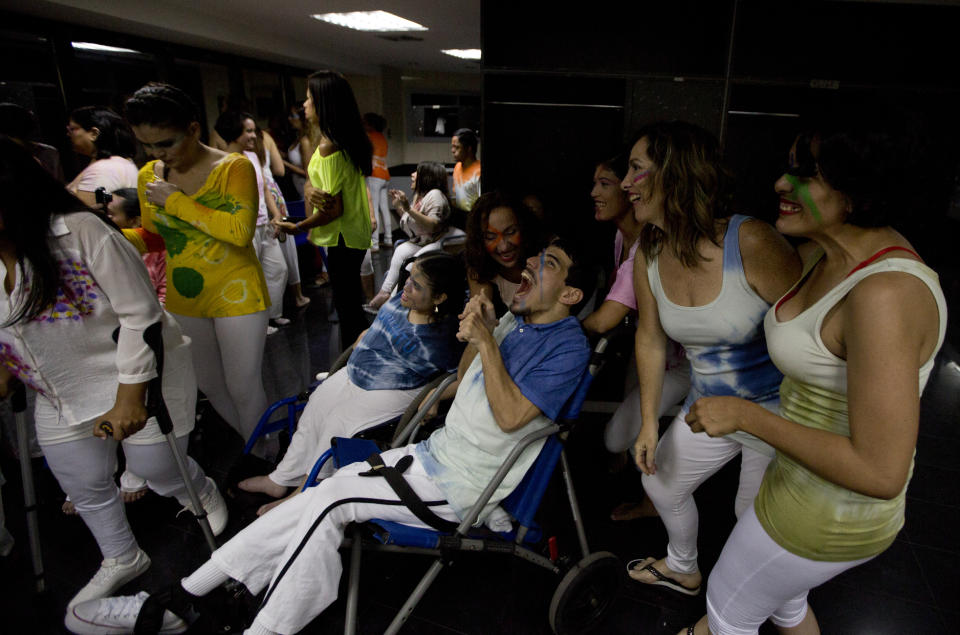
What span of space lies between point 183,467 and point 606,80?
9.43 feet

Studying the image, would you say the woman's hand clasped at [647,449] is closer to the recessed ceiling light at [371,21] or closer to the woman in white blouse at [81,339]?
the woman in white blouse at [81,339]

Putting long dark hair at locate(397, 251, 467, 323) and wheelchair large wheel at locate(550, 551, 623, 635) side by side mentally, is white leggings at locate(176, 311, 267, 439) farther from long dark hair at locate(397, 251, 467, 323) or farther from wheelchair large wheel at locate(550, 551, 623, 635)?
wheelchair large wheel at locate(550, 551, 623, 635)

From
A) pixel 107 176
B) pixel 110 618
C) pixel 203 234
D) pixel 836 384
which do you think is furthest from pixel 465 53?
pixel 836 384

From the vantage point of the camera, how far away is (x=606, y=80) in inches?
128

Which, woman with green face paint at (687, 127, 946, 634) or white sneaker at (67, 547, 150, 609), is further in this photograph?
white sneaker at (67, 547, 150, 609)

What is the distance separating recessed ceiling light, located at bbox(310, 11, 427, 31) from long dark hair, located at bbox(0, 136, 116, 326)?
5.09 metres

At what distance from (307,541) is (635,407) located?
136 centimetres

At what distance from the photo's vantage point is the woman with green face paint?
39.1 inches

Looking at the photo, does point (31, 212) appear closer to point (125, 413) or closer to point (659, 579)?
point (125, 413)

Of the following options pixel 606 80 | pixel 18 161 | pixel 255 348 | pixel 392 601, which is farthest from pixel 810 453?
pixel 606 80

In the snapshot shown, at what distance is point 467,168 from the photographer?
4.29 metres

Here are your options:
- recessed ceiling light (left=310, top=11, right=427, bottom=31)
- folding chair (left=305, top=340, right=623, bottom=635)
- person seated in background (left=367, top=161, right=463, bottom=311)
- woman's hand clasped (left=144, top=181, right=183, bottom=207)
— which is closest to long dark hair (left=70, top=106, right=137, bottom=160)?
woman's hand clasped (left=144, top=181, right=183, bottom=207)

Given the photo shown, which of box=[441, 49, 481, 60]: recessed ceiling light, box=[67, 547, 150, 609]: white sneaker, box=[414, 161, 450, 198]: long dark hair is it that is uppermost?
box=[441, 49, 481, 60]: recessed ceiling light

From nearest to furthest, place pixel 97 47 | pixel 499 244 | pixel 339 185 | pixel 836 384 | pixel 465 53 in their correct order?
pixel 836 384, pixel 499 244, pixel 339 185, pixel 97 47, pixel 465 53
